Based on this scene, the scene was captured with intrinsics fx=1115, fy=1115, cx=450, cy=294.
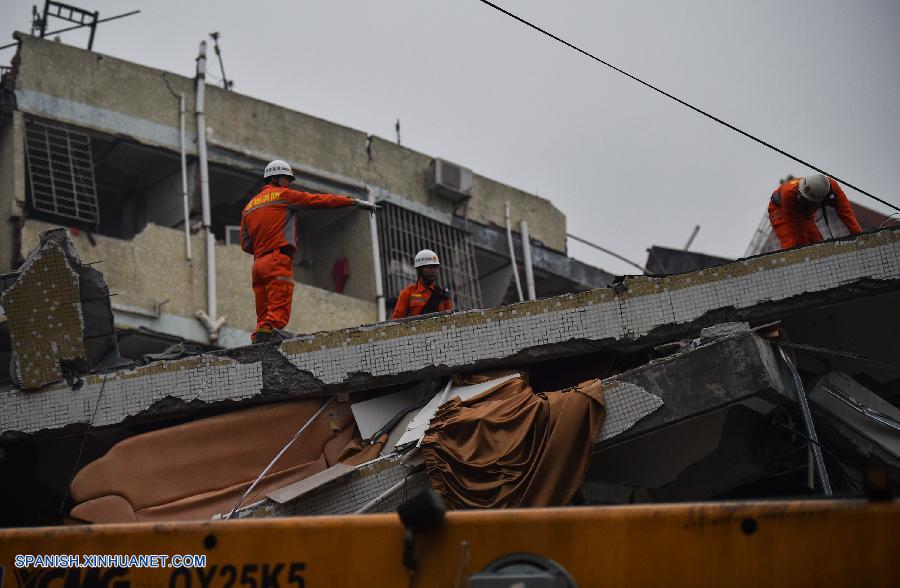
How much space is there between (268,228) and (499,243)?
35.7 feet

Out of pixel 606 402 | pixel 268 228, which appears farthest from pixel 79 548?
pixel 268 228

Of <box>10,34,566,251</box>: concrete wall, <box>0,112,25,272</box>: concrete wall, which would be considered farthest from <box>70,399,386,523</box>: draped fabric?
<box>10,34,566,251</box>: concrete wall

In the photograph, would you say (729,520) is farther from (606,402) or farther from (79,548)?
(606,402)

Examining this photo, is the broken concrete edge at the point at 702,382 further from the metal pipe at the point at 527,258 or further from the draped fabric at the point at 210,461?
the metal pipe at the point at 527,258

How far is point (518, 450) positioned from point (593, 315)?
1.27m

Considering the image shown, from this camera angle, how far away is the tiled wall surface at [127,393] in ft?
26.3

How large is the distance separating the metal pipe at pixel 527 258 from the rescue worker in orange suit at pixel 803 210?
10112mm

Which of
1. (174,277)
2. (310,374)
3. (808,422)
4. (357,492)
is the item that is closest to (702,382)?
(808,422)

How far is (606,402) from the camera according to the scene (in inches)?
272

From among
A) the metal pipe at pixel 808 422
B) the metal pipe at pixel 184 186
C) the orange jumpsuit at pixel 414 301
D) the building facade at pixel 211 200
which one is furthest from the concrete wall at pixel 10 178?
the metal pipe at pixel 808 422

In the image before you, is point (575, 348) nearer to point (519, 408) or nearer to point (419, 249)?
point (519, 408)

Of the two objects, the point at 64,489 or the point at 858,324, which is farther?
the point at 64,489

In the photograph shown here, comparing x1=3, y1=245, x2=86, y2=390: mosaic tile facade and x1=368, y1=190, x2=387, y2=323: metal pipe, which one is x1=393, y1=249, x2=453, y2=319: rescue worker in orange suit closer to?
x1=3, y1=245, x2=86, y2=390: mosaic tile facade

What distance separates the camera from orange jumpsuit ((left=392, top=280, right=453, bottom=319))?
10883mm
